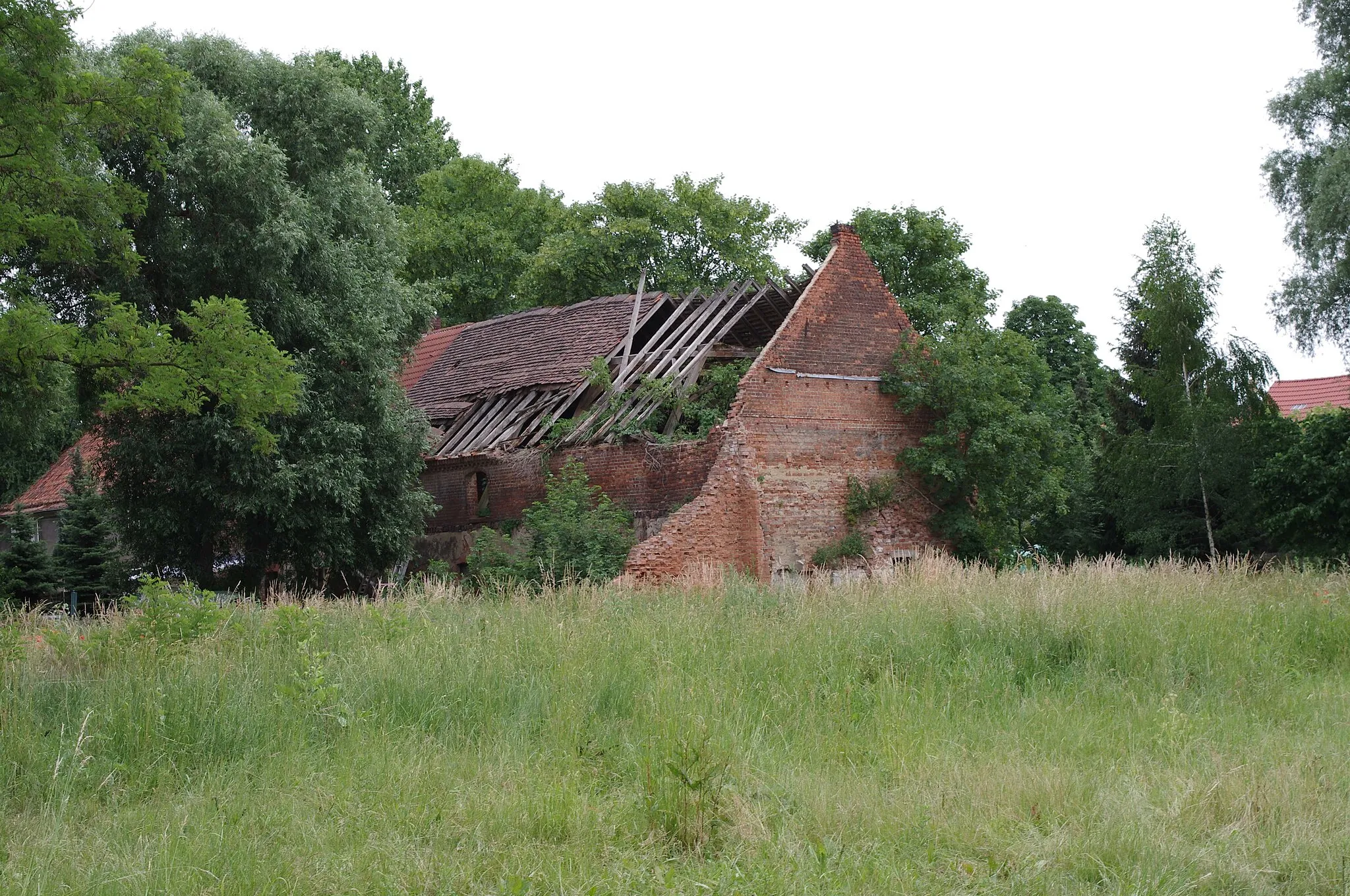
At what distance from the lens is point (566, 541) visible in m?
20.6

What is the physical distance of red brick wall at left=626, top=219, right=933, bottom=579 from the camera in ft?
68.4

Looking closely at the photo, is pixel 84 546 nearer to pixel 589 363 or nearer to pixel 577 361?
pixel 577 361

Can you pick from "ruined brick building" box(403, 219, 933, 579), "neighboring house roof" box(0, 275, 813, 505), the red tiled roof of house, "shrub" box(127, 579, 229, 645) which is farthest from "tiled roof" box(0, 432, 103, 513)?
"shrub" box(127, 579, 229, 645)

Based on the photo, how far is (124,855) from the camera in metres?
5.91

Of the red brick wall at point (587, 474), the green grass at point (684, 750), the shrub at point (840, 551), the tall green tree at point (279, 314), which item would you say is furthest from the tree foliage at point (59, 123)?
the shrub at point (840, 551)

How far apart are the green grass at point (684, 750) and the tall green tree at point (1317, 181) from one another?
15828 mm

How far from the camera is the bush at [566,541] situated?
19969 millimetres

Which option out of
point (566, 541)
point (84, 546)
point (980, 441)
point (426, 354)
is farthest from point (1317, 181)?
point (84, 546)

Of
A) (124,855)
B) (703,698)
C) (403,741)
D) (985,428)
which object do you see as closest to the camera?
(124,855)

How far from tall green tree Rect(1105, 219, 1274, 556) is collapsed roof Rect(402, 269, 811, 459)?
7615 millimetres

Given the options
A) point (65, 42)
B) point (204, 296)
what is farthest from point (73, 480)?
point (65, 42)

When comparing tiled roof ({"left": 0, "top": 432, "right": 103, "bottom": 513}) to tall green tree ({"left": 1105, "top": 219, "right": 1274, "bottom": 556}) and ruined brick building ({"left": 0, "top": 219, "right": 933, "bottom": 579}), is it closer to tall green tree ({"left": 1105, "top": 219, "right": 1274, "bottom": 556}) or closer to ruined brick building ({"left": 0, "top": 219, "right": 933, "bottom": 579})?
ruined brick building ({"left": 0, "top": 219, "right": 933, "bottom": 579})

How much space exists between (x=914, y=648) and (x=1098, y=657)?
168 centimetres

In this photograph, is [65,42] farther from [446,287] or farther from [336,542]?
[446,287]
